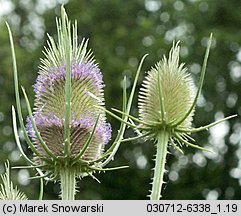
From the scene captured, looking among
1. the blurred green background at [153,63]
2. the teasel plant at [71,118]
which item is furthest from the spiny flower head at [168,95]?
the blurred green background at [153,63]

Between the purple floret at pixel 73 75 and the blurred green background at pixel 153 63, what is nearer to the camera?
the purple floret at pixel 73 75

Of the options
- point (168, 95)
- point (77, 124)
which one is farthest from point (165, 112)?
point (77, 124)

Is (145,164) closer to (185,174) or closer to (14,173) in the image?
(185,174)

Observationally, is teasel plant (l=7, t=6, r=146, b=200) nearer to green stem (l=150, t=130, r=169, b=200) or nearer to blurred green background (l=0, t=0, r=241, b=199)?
green stem (l=150, t=130, r=169, b=200)

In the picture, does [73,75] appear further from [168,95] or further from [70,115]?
[168,95]

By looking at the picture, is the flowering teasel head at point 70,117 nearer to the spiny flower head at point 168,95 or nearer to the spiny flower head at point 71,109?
the spiny flower head at point 71,109
